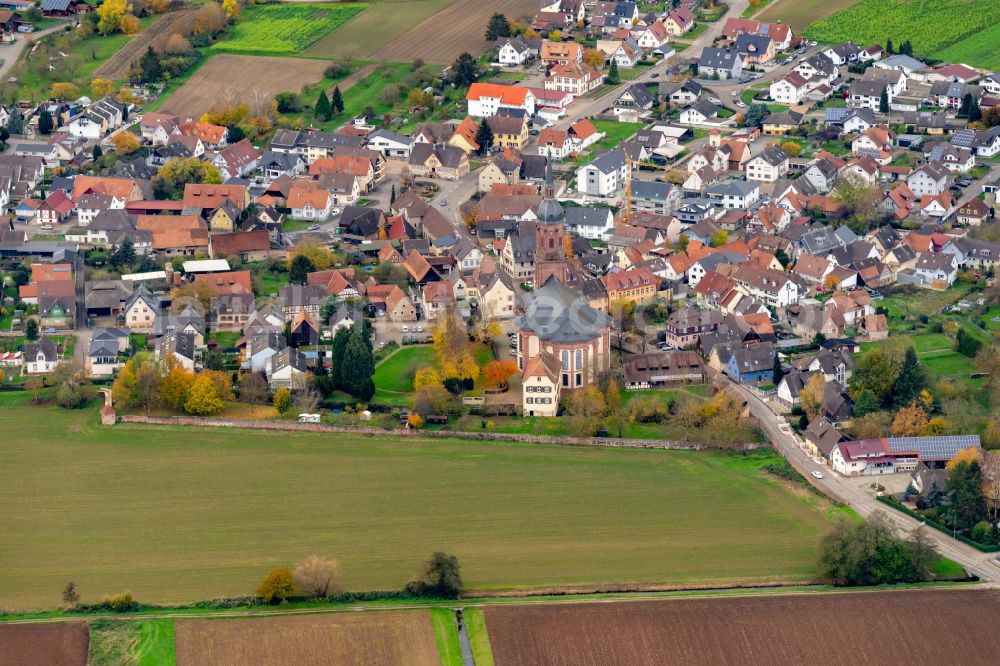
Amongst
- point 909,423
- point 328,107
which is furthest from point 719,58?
point 909,423

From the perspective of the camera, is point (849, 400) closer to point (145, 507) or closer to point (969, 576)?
point (969, 576)

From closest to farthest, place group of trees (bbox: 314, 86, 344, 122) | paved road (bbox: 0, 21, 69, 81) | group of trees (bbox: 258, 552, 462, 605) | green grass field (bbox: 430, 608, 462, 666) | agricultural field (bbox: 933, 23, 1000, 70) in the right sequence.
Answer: green grass field (bbox: 430, 608, 462, 666), group of trees (bbox: 258, 552, 462, 605), group of trees (bbox: 314, 86, 344, 122), agricultural field (bbox: 933, 23, 1000, 70), paved road (bbox: 0, 21, 69, 81)

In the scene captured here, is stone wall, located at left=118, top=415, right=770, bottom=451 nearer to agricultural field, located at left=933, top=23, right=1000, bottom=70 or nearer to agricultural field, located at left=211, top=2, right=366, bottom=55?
agricultural field, located at left=211, top=2, right=366, bottom=55

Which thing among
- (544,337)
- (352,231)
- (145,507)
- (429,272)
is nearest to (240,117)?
(352,231)

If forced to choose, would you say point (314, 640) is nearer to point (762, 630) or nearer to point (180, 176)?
point (762, 630)

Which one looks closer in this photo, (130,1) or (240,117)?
(240,117)

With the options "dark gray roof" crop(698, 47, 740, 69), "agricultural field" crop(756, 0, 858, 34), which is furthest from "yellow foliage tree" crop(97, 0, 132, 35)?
"agricultural field" crop(756, 0, 858, 34)

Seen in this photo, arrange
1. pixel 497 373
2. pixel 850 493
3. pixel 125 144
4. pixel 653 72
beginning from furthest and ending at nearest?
pixel 653 72
pixel 125 144
pixel 497 373
pixel 850 493
